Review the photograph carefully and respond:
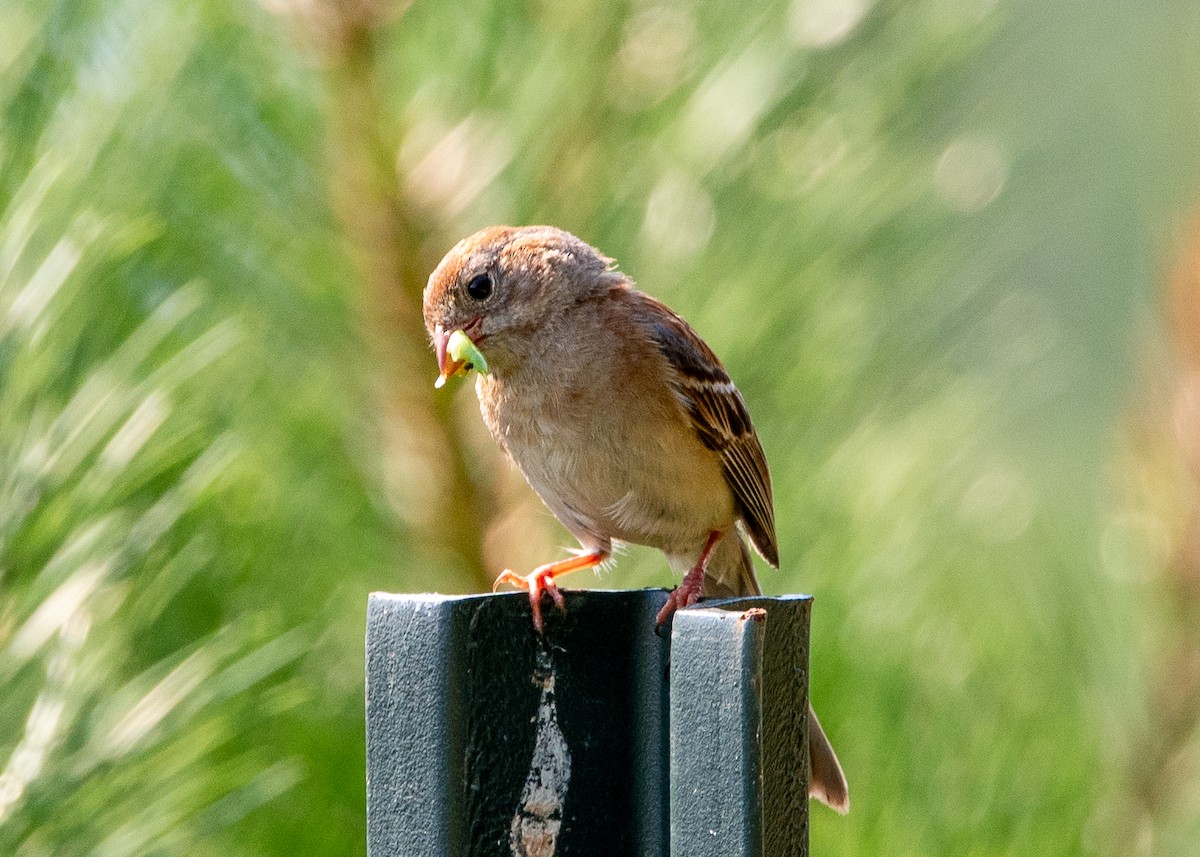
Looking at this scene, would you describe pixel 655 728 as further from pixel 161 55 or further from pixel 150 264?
pixel 161 55

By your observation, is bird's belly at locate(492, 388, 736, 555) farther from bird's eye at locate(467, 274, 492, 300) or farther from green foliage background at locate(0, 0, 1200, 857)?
bird's eye at locate(467, 274, 492, 300)

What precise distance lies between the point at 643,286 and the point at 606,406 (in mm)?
290

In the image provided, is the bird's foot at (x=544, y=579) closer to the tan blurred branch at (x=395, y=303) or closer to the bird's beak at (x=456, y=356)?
the tan blurred branch at (x=395, y=303)

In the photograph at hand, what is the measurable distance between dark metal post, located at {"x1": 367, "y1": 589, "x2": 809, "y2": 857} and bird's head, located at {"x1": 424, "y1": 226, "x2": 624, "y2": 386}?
754 mm

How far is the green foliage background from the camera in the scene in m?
1.39

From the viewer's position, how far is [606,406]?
2.32m

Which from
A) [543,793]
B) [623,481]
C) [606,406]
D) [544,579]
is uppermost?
[606,406]

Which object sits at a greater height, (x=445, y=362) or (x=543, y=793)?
(x=445, y=362)

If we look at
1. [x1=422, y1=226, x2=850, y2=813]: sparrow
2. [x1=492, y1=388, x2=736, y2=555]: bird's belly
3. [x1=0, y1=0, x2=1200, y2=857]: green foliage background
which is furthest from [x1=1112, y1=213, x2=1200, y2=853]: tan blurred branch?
[x1=492, y1=388, x2=736, y2=555]: bird's belly

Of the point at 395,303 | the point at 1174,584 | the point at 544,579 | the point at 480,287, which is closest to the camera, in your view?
the point at 544,579

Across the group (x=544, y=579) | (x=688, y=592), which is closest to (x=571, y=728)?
(x=544, y=579)

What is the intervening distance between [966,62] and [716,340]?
1.94 feet

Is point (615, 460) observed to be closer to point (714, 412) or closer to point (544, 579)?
point (714, 412)

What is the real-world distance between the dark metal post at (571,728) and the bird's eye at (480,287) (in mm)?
1028
